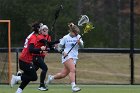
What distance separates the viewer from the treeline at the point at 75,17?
68.2ft

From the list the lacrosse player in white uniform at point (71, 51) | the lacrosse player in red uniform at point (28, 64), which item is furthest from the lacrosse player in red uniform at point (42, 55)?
the lacrosse player in red uniform at point (28, 64)

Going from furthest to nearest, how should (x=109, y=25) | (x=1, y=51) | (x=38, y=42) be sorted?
(x=109, y=25) → (x=1, y=51) → (x=38, y=42)

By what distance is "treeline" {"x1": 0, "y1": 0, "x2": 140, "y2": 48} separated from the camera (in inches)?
818

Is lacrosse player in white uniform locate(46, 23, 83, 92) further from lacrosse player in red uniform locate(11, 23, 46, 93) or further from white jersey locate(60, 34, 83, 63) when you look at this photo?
lacrosse player in red uniform locate(11, 23, 46, 93)

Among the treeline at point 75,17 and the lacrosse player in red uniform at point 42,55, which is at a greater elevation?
the treeline at point 75,17

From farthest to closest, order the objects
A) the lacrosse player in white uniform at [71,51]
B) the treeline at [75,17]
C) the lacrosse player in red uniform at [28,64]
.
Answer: the treeline at [75,17] → the lacrosse player in white uniform at [71,51] → the lacrosse player in red uniform at [28,64]

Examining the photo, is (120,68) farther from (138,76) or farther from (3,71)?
(3,71)

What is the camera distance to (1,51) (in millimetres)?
20094

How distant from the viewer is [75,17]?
2083 cm

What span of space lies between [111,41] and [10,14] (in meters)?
3.53

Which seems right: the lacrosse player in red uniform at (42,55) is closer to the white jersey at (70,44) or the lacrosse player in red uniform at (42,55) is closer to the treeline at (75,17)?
the white jersey at (70,44)

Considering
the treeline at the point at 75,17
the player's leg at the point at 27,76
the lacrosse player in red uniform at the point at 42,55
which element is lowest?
the player's leg at the point at 27,76

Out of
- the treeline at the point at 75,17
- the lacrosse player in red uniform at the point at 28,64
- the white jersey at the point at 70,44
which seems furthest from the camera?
the treeline at the point at 75,17

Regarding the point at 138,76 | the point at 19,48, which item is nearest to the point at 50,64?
the point at 19,48
